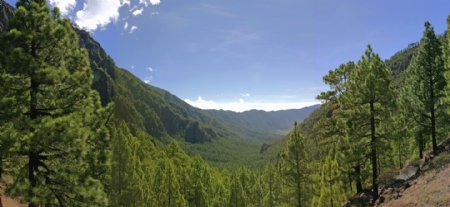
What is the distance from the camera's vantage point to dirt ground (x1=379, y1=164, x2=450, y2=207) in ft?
68.3

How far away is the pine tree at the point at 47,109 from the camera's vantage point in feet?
45.0

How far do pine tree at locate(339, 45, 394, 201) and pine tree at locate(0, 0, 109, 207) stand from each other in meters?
22.3

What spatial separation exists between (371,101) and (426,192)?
9050 mm

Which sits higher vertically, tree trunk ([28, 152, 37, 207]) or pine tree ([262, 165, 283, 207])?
tree trunk ([28, 152, 37, 207])

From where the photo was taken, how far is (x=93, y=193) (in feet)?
50.1

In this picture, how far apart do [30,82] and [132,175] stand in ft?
80.9

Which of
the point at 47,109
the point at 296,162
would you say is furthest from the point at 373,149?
the point at 47,109

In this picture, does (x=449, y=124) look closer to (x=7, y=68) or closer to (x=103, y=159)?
(x=103, y=159)

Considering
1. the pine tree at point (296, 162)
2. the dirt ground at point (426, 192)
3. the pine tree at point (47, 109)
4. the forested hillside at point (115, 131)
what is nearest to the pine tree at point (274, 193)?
the forested hillside at point (115, 131)

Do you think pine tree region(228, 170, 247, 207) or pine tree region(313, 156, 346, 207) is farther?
pine tree region(228, 170, 247, 207)

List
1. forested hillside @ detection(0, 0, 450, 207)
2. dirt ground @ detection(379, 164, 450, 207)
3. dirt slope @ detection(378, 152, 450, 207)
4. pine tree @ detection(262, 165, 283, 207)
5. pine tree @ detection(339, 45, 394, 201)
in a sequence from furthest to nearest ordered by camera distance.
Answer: pine tree @ detection(262, 165, 283, 207) → pine tree @ detection(339, 45, 394, 201) → dirt slope @ detection(378, 152, 450, 207) → dirt ground @ detection(379, 164, 450, 207) → forested hillside @ detection(0, 0, 450, 207)

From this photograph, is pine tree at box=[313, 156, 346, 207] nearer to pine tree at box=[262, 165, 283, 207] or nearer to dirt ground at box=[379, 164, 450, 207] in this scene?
dirt ground at box=[379, 164, 450, 207]

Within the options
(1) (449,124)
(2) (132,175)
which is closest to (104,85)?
(2) (132,175)

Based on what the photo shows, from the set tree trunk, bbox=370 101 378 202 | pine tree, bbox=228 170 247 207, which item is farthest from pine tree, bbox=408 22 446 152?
pine tree, bbox=228 170 247 207
